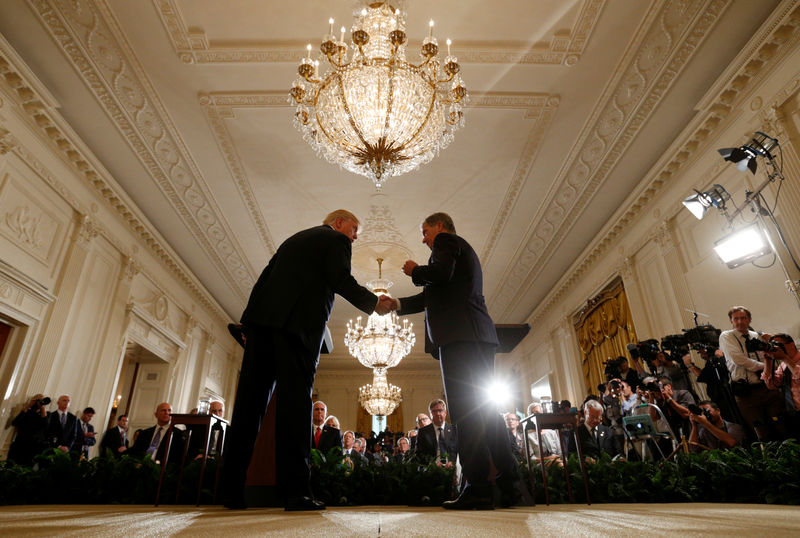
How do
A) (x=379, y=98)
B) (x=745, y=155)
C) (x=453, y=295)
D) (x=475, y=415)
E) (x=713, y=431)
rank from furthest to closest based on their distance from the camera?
1. (x=745, y=155)
2. (x=713, y=431)
3. (x=379, y=98)
4. (x=453, y=295)
5. (x=475, y=415)

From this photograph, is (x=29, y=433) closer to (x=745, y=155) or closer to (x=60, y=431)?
(x=60, y=431)

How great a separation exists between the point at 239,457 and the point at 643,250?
6644 mm

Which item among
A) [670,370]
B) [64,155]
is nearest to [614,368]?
[670,370]

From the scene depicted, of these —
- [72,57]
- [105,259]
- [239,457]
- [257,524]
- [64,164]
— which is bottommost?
[257,524]

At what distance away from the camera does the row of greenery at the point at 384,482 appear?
261 cm

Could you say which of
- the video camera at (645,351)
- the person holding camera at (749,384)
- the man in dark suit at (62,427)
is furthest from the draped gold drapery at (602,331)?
the man in dark suit at (62,427)

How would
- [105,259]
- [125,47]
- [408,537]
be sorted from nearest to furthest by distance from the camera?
1. [408,537]
2. [125,47]
3. [105,259]

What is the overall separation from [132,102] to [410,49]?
10.7 ft

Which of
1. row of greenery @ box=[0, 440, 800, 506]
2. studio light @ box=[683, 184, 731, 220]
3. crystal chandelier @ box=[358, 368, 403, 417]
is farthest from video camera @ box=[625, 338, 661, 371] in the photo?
crystal chandelier @ box=[358, 368, 403, 417]

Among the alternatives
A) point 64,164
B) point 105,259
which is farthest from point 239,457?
point 105,259

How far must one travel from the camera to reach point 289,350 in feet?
6.27

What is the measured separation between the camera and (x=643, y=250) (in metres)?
6.76

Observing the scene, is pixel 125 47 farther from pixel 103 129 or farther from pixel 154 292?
pixel 154 292

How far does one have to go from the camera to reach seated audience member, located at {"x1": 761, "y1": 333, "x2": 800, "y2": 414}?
329 centimetres
